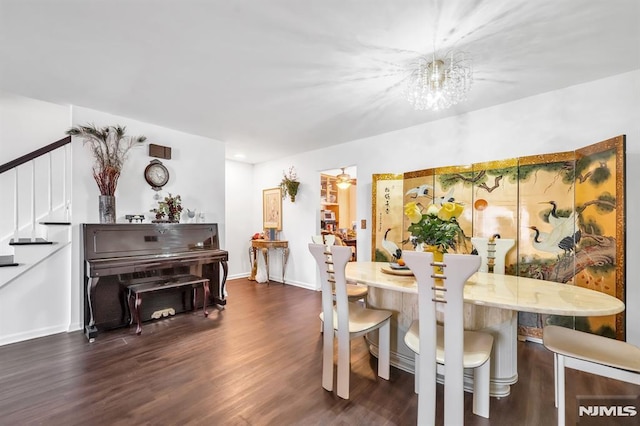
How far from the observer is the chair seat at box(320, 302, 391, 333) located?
196 centimetres

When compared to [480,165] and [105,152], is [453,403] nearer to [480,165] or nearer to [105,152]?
[480,165]

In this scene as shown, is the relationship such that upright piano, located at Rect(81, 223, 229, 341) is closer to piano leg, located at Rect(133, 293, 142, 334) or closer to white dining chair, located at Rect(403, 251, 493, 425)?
piano leg, located at Rect(133, 293, 142, 334)

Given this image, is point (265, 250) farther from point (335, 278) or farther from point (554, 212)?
point (554, 212)

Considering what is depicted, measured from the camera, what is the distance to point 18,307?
9.27 ft

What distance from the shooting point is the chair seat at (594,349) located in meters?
1.38

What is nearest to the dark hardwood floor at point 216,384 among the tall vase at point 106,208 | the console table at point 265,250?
the tall vase at point 106,208

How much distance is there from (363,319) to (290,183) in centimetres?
341

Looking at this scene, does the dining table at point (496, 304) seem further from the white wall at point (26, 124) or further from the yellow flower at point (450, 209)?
the white wall at point (26, 124)

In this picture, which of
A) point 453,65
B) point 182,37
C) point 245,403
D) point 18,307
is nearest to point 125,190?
point 18,307

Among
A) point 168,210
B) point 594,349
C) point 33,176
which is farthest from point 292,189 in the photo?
point 594,349

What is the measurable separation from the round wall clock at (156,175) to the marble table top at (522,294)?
3.02 metres

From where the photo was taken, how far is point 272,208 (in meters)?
5.65

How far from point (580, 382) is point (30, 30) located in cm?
474

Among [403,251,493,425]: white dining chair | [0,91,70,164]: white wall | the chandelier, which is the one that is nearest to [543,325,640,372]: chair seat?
[403,251,493,425]: white dining chair
